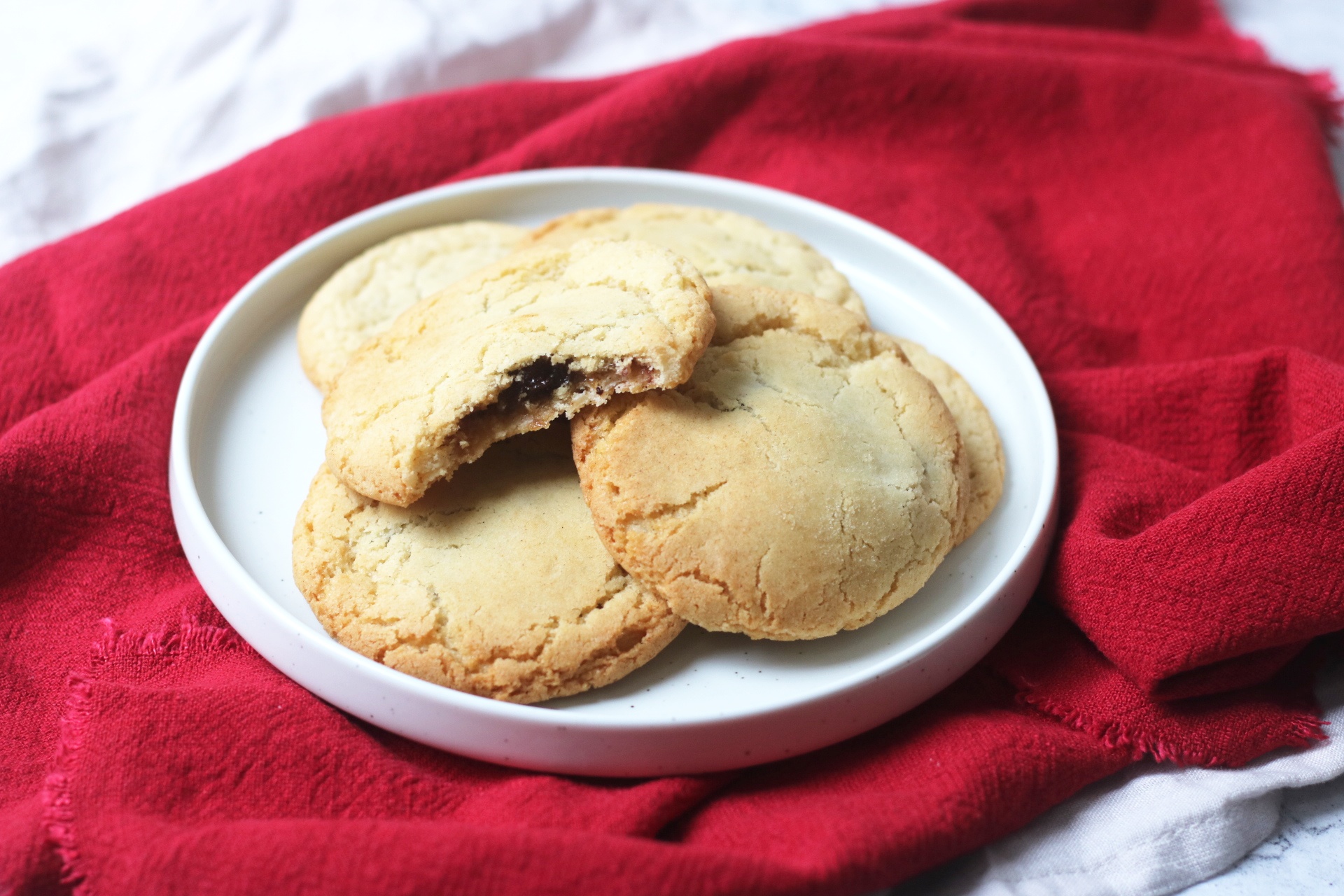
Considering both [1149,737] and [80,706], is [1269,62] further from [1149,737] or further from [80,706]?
[80,706]

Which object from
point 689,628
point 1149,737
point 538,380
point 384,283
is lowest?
point 1149,737

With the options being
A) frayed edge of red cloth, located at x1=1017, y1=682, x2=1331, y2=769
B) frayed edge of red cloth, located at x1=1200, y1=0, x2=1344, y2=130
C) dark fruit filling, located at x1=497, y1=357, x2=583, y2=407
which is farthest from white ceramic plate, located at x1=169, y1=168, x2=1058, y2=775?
frayed edge of red cloth, located at x1=1200, y1=0, x2=1344, y2=130

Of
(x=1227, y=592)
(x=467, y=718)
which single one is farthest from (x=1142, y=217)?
(x=467, y=718)

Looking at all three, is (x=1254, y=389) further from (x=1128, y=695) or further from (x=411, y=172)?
(x=411, y=172)

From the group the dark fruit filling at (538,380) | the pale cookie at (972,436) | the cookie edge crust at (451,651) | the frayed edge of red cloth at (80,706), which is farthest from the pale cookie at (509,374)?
the pale cookie at (972,436)

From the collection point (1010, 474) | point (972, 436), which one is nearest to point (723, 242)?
point (972, 436)
